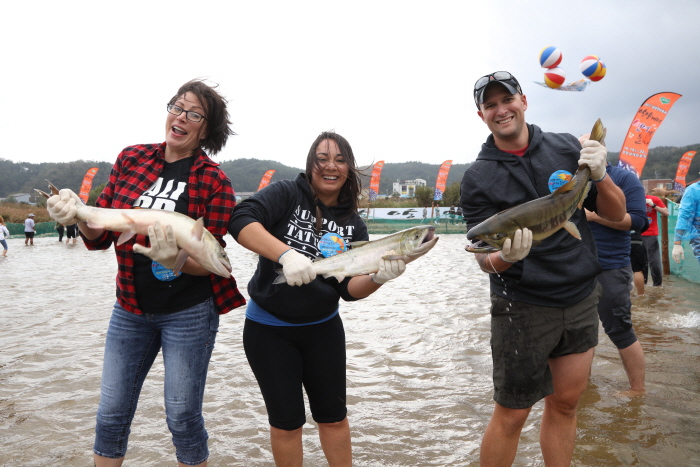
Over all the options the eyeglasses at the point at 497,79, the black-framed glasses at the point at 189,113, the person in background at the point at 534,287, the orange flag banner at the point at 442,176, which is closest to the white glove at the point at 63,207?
the black-framed glasses at the point at 189,113

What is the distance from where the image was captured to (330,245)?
9.61 ft

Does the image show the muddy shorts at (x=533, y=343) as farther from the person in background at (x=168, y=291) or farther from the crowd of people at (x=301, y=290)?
the person in background at (x=168, y=291)

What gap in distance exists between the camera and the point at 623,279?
14.0 feet

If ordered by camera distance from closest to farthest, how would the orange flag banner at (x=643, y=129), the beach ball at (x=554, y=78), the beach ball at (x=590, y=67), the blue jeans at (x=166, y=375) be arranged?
the blue jeans at (x=166, y=375), the beach ball at (x=554, y=78), the beach ball at (x=590, y=67), the orange flag banner at (x=643, y=129)

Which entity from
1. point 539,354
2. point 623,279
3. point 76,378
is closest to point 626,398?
point 623,279

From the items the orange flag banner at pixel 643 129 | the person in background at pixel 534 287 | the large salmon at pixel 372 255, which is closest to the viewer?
the large salmon at pixel 372 255

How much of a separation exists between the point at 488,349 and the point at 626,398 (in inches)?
72.8

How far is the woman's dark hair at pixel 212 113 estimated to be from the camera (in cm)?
287

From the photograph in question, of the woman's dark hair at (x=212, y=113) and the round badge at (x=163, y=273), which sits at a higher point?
the woman's dark hair at (x=212, y=113)

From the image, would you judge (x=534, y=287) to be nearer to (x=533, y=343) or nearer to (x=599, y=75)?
(x=533, y=343)

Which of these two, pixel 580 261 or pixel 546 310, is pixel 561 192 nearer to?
pixel 580 261

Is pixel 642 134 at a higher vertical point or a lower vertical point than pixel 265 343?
higher

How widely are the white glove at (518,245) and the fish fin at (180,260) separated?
175cm

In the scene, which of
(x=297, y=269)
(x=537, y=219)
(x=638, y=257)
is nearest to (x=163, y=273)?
(x=297, y=269)
